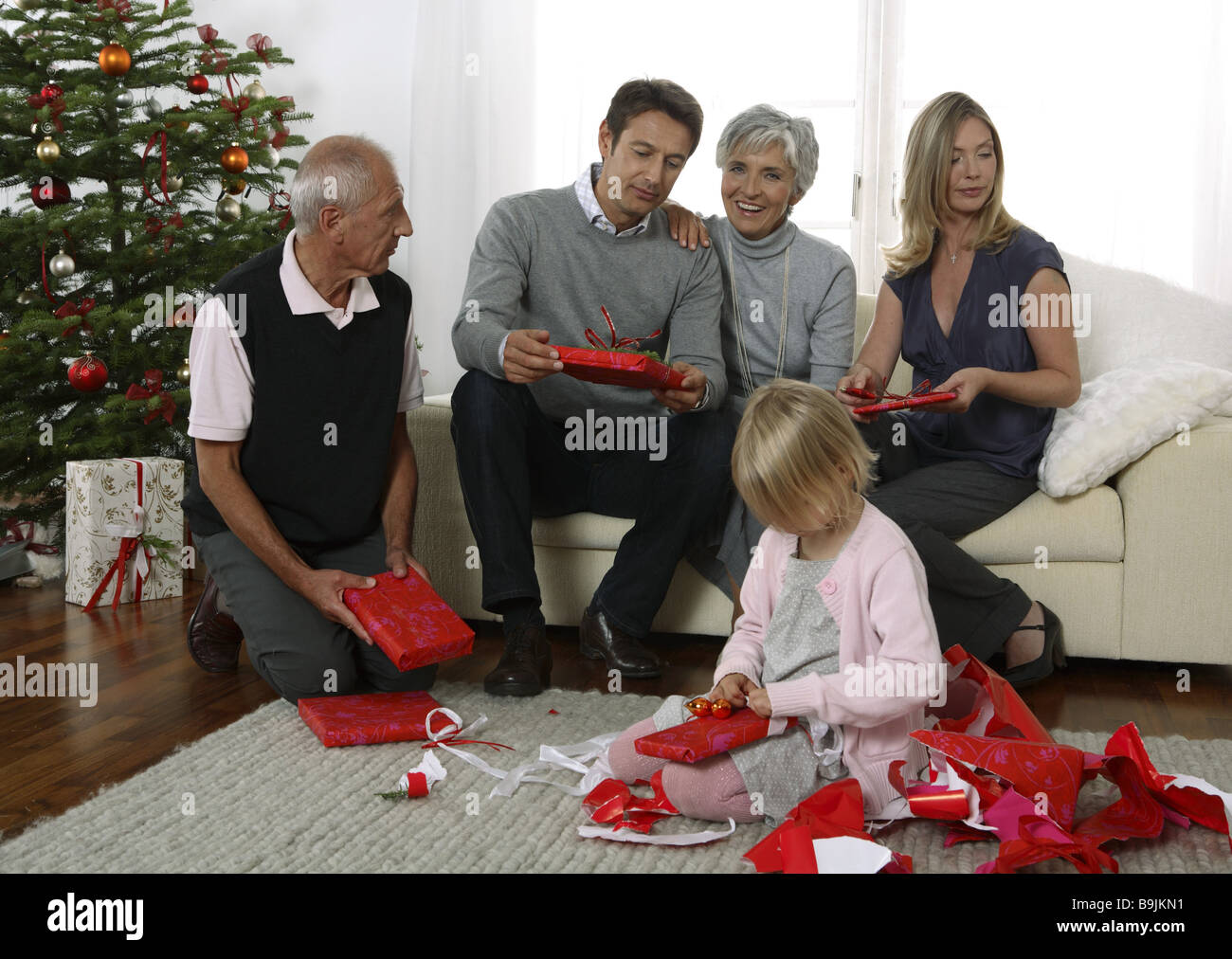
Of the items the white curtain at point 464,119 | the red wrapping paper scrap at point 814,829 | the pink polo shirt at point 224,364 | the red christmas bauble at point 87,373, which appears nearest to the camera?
the red wrapping paper scrap at point 814,829

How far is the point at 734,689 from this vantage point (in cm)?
154

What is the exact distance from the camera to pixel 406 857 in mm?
1423

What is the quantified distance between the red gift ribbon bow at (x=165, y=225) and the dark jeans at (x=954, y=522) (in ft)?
7.16

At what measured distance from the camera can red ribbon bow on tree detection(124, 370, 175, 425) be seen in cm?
313

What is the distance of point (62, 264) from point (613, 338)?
1755mm

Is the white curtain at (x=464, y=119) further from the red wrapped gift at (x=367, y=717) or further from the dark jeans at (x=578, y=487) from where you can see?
the red wrapped gift at (x=367, y=717)

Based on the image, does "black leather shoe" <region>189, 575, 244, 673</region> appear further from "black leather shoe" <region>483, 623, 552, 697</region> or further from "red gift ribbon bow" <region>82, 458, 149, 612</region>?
"red gift ribbon bow" <region>82, 458, 149, 612</region>

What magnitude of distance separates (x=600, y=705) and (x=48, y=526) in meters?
1.99

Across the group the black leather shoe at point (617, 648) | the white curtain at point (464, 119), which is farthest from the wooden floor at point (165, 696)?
the white curtain at point (464, 119)

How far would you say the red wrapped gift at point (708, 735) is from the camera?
1470 mm

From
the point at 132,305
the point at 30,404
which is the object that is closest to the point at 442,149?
the point at 132,305

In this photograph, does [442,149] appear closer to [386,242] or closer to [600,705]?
[386,242]

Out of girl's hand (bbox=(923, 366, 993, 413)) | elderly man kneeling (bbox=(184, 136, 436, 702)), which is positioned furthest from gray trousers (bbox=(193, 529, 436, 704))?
girl's hand (bbox=(923, 366, 993, 413))

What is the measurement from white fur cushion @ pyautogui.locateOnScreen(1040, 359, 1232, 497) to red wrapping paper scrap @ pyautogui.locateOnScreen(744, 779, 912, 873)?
1.06m
